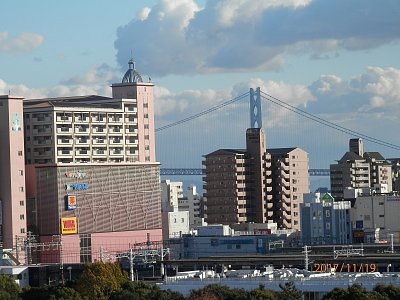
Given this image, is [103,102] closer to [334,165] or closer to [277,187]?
[277,187]

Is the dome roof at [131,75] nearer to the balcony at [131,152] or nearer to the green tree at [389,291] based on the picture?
the balcony at [131,152]

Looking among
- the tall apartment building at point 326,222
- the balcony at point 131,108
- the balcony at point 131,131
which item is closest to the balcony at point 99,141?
the balcony at point 131,131

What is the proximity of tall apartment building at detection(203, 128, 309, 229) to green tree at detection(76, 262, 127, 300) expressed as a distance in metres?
50.7

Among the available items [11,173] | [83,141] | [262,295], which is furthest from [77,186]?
[262,295]

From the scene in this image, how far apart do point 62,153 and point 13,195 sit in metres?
7.68

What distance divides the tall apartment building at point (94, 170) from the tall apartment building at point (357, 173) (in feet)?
113

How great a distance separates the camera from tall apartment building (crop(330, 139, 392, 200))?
430 ft

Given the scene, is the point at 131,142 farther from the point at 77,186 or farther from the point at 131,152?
the point at 77,186

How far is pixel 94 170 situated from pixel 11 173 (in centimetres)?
643

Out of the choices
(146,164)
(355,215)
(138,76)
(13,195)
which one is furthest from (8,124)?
(355,215)

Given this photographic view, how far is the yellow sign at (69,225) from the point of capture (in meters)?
88.2

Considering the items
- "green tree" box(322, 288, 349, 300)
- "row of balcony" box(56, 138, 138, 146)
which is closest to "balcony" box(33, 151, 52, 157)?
"row of balcony" box(56, 138, 138, 146)

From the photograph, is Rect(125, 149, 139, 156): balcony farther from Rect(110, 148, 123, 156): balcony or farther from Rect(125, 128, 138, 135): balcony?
Rect(125, 128, 138, 135): balcony
